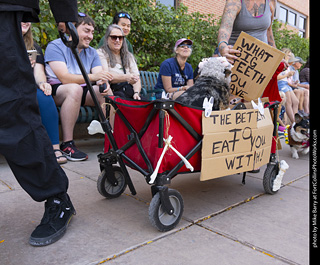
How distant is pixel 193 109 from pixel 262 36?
160 centimetres

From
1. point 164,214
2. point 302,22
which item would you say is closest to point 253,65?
point 164,214

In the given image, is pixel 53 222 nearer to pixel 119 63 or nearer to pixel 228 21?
pixel 228 21

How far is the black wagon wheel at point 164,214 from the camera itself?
69.7 inches

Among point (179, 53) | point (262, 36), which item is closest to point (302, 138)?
point (262, 36)

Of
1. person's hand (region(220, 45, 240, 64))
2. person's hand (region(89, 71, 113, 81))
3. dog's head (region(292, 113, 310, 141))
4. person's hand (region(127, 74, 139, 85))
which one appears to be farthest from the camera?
dog's head (region(292, 113, 310, 141))

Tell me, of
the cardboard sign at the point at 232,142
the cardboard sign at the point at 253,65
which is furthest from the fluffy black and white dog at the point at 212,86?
the cardboard sign at the point at 232,142

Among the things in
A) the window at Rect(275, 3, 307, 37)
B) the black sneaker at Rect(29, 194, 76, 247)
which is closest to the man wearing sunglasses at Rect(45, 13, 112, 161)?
the black sneaker at Rect(29, 194, 76, 247)

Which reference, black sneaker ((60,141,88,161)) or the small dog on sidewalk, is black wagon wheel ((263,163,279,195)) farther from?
black sneaker ((60,141,88,161))

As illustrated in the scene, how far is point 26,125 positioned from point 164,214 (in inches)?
38.3

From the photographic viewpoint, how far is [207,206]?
2244mm

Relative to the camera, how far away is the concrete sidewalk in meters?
1.56

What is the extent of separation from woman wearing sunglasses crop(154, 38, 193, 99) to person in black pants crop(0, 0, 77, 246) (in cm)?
298

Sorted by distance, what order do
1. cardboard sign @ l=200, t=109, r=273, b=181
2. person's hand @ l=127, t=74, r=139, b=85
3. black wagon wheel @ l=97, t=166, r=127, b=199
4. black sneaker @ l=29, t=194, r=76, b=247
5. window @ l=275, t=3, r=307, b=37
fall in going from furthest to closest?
window @ l=275, t=3, r=307, b=37 → person's hand @ l=127, t=74, r=139, b=85 → black wagon wheel @ l=97, t=166, r=127, b=199 → cardboard sign @ l=200, t=109, r=273, b=181 → black sneaker @ l=29, t=194, r=76, b=247
